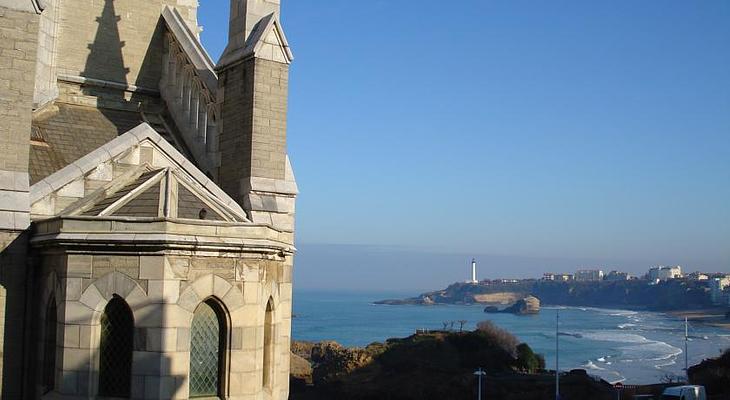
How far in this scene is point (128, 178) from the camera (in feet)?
42.5

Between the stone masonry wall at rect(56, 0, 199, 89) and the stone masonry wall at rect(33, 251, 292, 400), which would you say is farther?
the stone masonry wall at rect(56, 0, 199, 89)

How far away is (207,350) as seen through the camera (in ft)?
38.3

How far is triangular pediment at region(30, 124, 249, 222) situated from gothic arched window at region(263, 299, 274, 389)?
5.15 ft

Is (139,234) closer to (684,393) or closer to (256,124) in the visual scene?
(256,124)

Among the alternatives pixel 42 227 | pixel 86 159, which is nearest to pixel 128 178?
pixel 86 159

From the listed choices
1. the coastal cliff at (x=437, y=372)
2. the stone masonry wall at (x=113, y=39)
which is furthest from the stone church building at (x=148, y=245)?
the coastal cliff at (x=437, y=372)

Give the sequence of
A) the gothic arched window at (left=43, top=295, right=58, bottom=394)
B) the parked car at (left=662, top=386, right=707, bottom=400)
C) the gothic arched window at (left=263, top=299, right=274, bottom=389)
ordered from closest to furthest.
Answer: the gothic arched window at (left=43, top=295, right=58, bottom=394) → the gothic arched window at (left=263, top=299, right=274, bottom=389) → the parked car at (left=662, top=386, right=707, bottom=400)

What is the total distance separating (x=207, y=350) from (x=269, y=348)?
4.80ft

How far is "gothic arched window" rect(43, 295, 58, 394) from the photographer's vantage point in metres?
11.6

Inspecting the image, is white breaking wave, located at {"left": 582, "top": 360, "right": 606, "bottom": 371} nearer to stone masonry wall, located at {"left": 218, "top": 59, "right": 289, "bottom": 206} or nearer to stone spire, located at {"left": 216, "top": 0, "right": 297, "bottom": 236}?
stone spire, located at {"left": 216, "top": 0, "right": 297, "bottom": 236}

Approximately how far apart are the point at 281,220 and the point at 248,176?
0.96 metres

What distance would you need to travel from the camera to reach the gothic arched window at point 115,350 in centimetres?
1120

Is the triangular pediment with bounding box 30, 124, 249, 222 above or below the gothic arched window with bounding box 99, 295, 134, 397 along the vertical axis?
above

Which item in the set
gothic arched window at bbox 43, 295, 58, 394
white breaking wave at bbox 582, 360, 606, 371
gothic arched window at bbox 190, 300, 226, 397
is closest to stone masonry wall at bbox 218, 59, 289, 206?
gothic arched window at bbox 190, 300, 226, 397
